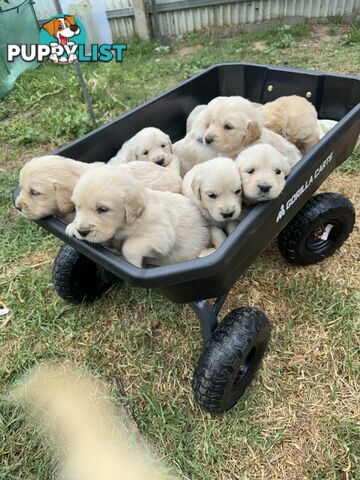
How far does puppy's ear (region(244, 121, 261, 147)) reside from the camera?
2287mm

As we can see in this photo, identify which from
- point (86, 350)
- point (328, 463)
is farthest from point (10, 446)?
point (328, 463)

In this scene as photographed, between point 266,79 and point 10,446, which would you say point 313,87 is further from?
point 10,446

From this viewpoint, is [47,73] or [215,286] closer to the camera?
[215,286]

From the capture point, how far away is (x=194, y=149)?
2.64m

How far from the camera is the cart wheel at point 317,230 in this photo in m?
2.42

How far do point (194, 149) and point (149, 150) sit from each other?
306 mm

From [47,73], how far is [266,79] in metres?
4.60

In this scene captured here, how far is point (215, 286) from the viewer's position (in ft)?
5.71

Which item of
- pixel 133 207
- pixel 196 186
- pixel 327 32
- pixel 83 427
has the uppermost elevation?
pixel 133 207

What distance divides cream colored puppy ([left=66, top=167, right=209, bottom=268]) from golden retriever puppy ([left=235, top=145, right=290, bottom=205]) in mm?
346

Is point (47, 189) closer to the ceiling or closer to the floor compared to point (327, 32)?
closer to the ceiling

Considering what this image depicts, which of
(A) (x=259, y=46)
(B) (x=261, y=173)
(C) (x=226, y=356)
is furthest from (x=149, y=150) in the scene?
(A) (x=259, y=46)

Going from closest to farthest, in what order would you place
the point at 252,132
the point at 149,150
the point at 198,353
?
the point at 252,132, the point at 198,353, the point at 149,150

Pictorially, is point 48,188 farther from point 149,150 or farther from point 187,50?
point 187,50
